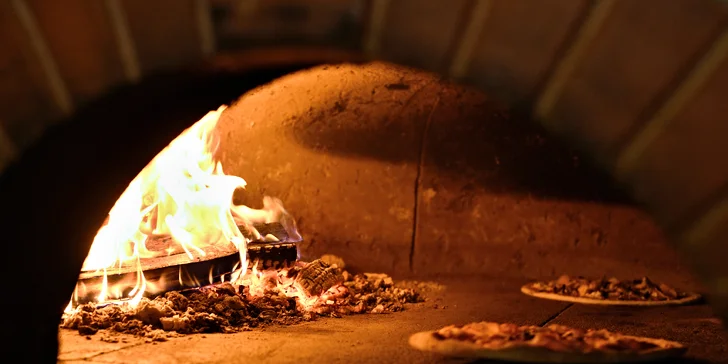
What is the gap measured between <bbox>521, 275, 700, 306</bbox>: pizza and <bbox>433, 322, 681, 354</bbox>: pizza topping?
1212mm

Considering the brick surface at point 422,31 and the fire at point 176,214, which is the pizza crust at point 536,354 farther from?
the fire at point 176,214

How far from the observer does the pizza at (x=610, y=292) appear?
Result: 391cm

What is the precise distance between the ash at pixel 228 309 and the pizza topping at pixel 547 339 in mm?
971

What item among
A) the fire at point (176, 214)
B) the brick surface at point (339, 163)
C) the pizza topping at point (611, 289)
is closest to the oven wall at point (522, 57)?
the fire at point (176, 214)

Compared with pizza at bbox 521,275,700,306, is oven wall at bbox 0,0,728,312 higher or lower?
higher

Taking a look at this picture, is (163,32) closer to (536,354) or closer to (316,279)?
(536,354)

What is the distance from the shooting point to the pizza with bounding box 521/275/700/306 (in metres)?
3.91

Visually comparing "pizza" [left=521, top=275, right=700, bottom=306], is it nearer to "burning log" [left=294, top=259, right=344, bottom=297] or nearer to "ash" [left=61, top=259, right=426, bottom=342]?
"ash" [left=61, top=259, right=426, bottom=342]

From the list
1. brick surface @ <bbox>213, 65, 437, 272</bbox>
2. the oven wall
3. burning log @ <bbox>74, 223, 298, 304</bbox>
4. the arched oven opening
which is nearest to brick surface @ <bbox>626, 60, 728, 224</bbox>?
the oven wall

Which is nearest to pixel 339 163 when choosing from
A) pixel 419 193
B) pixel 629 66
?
pixel 419 193

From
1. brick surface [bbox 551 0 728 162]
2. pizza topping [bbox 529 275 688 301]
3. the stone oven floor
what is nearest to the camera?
brick surface [bbox 551 0 728 162]

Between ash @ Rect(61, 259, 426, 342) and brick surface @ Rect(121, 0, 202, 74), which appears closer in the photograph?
brick surface @ Rect(121, 0, 202, 74)

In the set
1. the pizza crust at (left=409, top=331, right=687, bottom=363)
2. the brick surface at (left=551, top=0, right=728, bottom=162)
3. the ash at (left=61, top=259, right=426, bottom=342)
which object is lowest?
the pizza crust at (left=409, top=331, right=687, bottom=363)

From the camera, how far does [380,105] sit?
4781 millimetres
